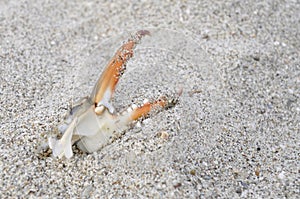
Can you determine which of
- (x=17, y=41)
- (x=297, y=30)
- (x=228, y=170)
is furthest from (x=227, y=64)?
(x=17, y=41)

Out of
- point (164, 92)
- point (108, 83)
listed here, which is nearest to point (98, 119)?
point (108, 83)

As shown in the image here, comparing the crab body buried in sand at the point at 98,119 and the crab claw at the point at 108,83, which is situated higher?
the crab claw at the point at 108,83

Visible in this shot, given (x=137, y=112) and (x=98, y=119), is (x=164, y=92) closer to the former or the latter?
(x=137, y=112)

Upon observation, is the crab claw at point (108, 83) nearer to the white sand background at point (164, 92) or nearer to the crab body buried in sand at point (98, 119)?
the crab body buried in sand at point (98, 119)

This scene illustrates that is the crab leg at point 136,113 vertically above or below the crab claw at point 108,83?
below

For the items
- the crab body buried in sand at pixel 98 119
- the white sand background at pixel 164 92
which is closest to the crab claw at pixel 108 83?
the crab body buried in sand at pixel 98 119
